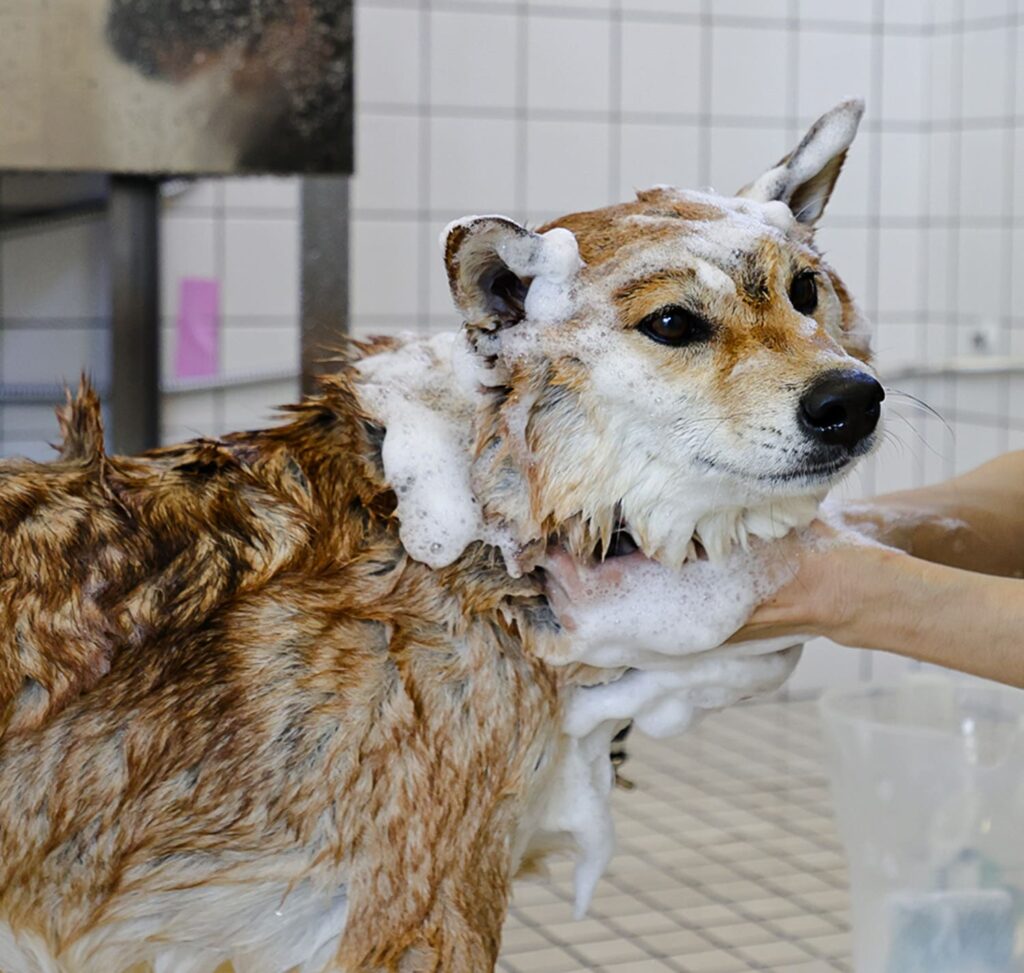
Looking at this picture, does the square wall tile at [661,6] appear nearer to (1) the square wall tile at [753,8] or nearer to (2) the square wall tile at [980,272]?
(1) the square wall tile at [753,8]

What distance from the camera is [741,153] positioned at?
3.65 metres

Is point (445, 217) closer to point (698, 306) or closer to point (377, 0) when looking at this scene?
point (377, 0)

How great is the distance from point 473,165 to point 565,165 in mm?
232

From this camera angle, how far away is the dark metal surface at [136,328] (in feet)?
7.38

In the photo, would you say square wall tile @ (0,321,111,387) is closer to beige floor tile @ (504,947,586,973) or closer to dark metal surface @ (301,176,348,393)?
dark metal surface @ (301,176,348,393)

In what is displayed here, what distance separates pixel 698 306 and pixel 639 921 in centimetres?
132

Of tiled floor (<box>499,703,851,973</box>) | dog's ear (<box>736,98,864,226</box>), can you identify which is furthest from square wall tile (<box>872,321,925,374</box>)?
dog's ear (<box>736,98,864,226</box>)

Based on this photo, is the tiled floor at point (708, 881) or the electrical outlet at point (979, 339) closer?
the tiled floor at point (708, 881)

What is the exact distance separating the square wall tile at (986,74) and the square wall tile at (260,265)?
174 centimetres

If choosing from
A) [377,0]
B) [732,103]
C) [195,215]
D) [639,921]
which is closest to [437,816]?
[639,921]

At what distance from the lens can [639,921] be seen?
7.27 ft

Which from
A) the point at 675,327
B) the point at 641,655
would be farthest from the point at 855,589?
the point at 675,327

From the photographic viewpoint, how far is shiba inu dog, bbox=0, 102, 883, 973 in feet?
3.83

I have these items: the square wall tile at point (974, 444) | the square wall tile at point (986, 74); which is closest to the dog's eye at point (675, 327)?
the square wall tile at point (974, 444)
